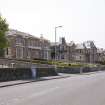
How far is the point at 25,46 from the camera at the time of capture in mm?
89250

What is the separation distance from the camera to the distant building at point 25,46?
3238 inches

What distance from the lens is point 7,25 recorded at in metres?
45.9

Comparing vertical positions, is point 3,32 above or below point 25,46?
below

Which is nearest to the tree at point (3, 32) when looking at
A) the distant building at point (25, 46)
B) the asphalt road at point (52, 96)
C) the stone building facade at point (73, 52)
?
the asphalt road at point (52, 96)

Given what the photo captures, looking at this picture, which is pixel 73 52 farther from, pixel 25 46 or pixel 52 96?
pixel 52 96

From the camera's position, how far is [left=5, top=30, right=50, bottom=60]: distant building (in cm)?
8225

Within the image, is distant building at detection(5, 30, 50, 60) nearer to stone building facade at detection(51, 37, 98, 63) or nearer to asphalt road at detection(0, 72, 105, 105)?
stone building facade at detection(51, 37, 98, 63)

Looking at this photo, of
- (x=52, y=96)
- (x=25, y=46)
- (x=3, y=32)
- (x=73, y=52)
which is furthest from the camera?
(x=73, y=52)

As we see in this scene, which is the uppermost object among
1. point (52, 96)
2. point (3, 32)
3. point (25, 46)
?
point (25, 46)

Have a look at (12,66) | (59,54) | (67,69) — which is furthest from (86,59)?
(12,66)

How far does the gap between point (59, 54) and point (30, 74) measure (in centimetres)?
9259

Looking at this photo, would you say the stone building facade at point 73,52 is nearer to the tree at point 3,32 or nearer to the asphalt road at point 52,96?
the tree at point 3,32

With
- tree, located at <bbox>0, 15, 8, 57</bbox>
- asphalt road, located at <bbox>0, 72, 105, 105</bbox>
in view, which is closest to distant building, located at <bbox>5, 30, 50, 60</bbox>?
tree, located at <bbox>0, 15, 8, 57</bbox>

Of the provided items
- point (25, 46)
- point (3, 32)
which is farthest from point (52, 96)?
point (25, 46)
